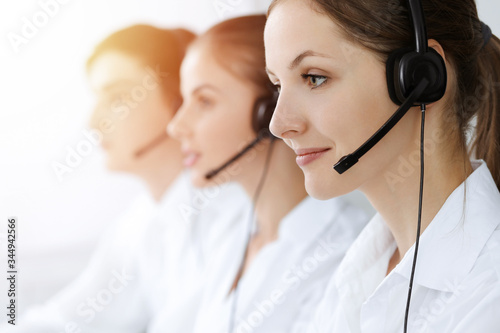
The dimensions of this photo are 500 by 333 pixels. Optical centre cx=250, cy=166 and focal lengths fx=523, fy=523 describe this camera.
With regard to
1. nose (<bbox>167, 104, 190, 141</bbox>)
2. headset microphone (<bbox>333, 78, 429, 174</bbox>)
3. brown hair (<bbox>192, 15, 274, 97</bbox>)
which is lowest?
headset microphone (<bbox>333, 78, 429, 174</bbox>)

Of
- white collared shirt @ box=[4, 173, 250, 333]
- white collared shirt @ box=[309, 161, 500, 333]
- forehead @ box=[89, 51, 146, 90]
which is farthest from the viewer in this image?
forehead @ box=[89, 51, 146, 90]

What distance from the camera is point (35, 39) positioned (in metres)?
1.54

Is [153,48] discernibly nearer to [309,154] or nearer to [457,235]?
[309,154]

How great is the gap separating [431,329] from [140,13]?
1.33 metres

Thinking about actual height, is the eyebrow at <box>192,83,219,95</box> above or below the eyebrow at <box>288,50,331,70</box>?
above

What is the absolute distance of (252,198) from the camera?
4.35 feet

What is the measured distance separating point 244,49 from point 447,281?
78cm

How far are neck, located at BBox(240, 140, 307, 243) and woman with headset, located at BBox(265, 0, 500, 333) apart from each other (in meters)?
0.46

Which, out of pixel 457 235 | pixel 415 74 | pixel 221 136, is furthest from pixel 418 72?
pixel 221 136

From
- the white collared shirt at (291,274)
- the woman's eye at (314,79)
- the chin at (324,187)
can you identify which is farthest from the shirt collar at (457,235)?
the white collared shirt at (291,274)

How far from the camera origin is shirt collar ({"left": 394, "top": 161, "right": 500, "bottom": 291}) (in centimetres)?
70

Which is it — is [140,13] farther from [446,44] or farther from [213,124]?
[446,44]

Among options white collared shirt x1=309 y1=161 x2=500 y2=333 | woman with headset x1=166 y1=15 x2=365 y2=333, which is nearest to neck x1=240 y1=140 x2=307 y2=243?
woman with headset x1=166 y1=15 x2=365 y2=333

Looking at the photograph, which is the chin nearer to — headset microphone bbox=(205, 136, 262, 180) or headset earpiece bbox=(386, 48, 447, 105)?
headset earpiece bbox=(386, 48, 447, 105)
